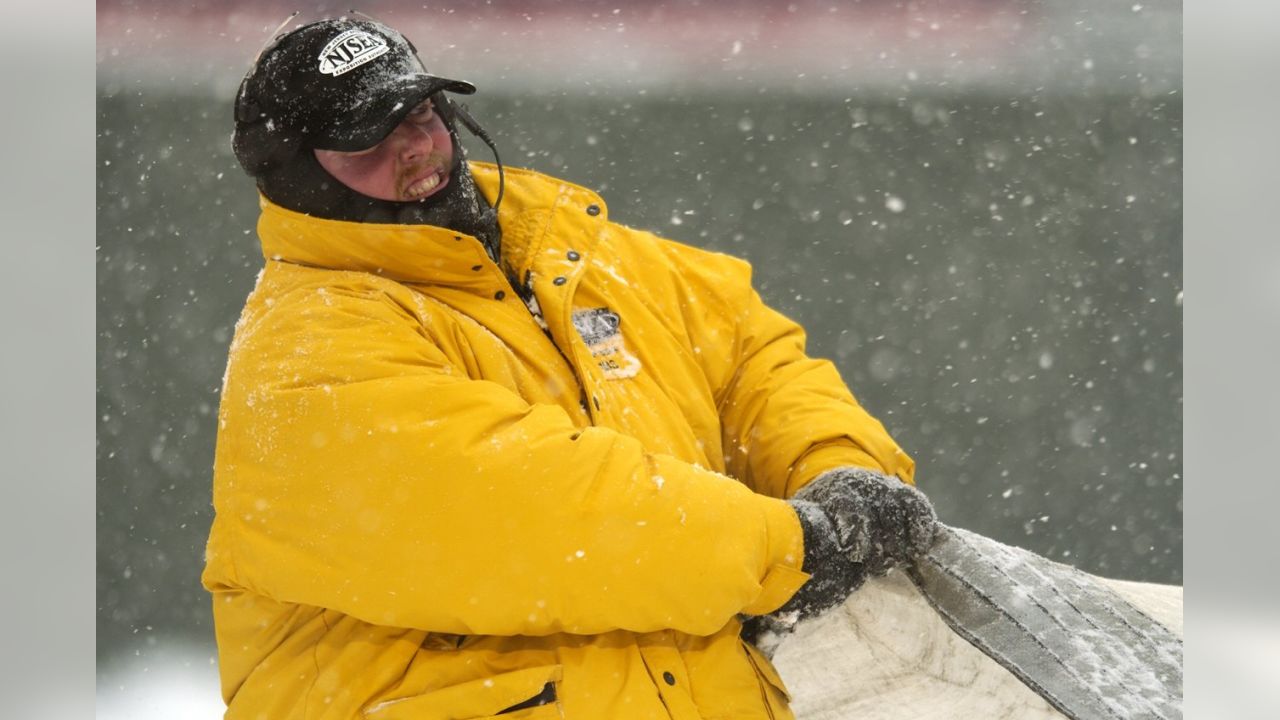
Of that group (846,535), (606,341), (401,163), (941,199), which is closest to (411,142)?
(401,163)

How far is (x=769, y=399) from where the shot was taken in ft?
6.68

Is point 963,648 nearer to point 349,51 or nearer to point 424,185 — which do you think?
point 424,185

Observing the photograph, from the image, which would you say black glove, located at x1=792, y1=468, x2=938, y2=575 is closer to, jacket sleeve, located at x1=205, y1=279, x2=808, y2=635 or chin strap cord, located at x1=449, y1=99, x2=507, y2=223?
jacket sleeve, located at x1=205, y1=279, x2=808, y2=635

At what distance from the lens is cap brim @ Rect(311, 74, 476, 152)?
5.82 ft

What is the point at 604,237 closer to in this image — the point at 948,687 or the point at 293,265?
the point at 293,265

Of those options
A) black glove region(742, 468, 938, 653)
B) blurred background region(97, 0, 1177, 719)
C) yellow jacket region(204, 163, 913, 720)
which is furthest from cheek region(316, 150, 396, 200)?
blurred background region(97, 0, 1177, 719)

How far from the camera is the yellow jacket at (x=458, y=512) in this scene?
1510 millimetres

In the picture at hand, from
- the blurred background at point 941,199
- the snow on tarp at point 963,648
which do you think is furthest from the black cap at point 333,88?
the blurred background at point 941,199

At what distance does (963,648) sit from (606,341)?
667 millimetres

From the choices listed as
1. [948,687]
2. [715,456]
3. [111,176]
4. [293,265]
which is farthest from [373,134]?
[111,176]

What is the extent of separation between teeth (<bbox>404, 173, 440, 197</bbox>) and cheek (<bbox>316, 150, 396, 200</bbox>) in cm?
2

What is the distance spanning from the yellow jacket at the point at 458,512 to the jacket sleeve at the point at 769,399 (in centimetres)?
6

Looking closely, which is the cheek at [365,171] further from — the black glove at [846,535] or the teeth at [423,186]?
the black glove at [846,535]
